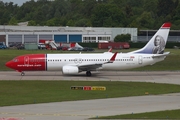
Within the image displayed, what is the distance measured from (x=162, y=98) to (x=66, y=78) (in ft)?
62.3

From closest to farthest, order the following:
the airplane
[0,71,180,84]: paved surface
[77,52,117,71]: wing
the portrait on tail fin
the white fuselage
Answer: [0,71,180,84]: paved surface → [77,52,117,71]: wing → the airplane → the white fuselage → the portrait on tail fin

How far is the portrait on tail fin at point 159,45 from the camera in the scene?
62.3 meters

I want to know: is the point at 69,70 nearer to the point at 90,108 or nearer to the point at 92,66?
the point at 92,66

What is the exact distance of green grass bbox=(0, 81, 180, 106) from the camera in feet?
133

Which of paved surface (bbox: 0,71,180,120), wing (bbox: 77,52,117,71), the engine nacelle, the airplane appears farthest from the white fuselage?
paved surface (bbox: 0,71,180,120)

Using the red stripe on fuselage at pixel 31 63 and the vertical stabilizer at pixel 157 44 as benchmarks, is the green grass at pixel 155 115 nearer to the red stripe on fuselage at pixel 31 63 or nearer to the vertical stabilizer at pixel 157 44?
the red stripe on fuselage at pixel 31 63

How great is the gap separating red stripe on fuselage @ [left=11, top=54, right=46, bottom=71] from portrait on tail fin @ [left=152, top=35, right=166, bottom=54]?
13272mm

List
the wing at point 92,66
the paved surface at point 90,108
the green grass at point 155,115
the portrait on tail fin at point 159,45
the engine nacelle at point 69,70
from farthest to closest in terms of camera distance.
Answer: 1. the portrait on tail fin at point 159,45
2. the wing at point 92,66
3. the engine nacelle at point 69,70
4. the paved surface at point 90,108
5. the green grass at point 155,115

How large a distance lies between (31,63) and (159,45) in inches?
603

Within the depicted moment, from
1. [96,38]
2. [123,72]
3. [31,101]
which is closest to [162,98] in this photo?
[31,101]

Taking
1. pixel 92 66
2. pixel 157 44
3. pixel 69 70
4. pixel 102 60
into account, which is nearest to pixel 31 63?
pixel 69 70

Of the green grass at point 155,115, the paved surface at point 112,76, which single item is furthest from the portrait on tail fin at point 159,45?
the green grass at point 155,115

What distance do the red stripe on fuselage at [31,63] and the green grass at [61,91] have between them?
301 inches

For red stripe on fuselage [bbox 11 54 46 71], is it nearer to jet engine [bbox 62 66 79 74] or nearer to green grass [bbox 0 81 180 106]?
jet engine [bbox 62 66 79 74]
